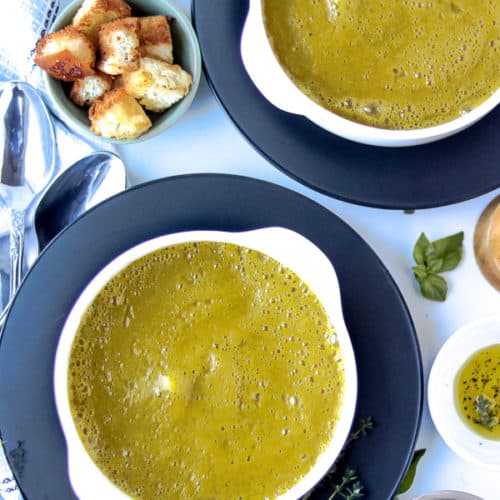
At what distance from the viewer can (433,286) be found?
183cm

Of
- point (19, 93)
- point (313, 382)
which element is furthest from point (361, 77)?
point (19, 93)

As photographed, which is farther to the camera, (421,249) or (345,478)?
(421,249)

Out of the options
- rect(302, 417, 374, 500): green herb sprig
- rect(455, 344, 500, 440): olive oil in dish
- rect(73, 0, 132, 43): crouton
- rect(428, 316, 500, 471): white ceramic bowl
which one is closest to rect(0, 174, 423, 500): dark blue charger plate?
rect(302, 417, 374, 500): green herb sprig

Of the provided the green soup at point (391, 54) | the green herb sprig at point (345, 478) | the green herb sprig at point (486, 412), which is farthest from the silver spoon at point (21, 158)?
the green herb sprig at point (486, 412)

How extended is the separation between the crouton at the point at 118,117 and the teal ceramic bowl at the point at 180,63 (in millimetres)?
20

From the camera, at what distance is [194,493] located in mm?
1640

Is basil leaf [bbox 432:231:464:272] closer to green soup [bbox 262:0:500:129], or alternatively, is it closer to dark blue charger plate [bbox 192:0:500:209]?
dark blue charger plate [bbox 192:0:500:209]

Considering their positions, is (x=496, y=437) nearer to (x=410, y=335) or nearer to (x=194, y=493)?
(x=410, y=335)

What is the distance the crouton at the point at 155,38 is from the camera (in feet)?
5.61

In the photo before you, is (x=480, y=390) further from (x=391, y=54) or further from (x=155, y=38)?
(x=155, y=38)

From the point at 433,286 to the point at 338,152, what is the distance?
38 cm

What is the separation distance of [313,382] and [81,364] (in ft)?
1.52

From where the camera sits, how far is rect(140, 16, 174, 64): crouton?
171cm

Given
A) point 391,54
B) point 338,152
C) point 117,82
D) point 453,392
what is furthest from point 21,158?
point 453,392
